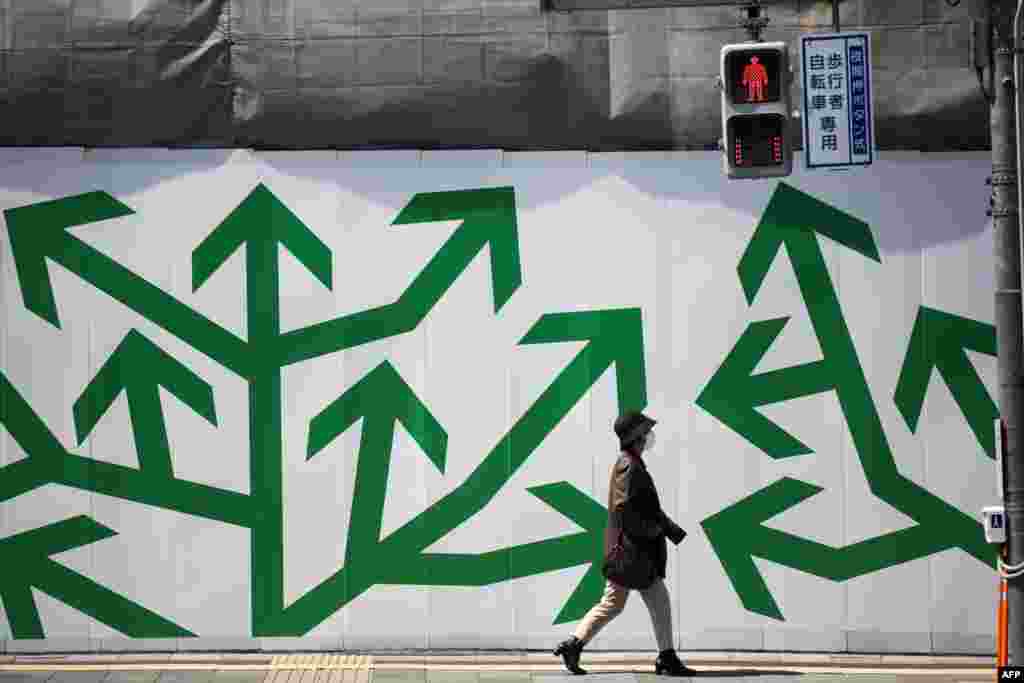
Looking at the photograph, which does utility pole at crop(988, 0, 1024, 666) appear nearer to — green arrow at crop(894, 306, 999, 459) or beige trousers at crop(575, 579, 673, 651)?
green arrow at crop(894, 306, 999, 459)

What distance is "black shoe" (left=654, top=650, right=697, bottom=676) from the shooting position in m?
11.6

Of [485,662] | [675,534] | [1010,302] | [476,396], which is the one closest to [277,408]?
[476,396]

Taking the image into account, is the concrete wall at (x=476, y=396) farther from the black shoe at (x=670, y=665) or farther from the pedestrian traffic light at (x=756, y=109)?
the pedestrian traffic light at (x=756, y=109)

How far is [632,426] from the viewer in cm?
1171

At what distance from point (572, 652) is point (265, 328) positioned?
11.3 feet

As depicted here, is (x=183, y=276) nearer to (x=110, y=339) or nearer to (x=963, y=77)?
(x=110, y=339)

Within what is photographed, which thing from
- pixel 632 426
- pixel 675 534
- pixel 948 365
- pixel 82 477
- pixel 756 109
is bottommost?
pixel 675 534

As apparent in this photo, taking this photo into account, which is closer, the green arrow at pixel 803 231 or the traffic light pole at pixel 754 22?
the traffic light pole at pixel 754 22

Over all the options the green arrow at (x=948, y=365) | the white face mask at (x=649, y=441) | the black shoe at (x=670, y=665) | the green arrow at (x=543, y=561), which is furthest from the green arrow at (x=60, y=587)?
the green arrow at (x=948, y=365)

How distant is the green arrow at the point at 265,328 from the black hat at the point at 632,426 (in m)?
2.59

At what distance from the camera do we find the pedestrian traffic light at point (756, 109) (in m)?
10.4

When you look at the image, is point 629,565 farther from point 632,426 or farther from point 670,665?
point 632,426

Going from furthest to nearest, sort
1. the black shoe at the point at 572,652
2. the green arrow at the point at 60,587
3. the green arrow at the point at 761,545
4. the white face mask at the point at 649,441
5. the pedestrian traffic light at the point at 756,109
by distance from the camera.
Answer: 1. the green arrow at the point at 761,545
2. the green arrow at the point at 60,587
3. the white face mask at the point at 649,441
4. the black shoe at the point at 572,652
5. the pedestrian traffic light at the point at 756,109

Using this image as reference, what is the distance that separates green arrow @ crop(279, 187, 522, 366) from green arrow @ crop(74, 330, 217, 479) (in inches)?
29.3
